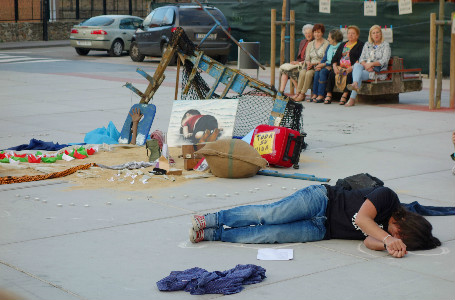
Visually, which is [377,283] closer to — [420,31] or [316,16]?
[420,31]

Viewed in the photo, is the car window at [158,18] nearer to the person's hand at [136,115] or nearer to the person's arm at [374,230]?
the person's hand at [136,115]

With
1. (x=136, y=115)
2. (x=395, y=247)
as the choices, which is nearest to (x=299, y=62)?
(x=136, y=115)

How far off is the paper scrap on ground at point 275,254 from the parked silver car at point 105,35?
73.7 ft

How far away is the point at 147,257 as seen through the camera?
5.57 m

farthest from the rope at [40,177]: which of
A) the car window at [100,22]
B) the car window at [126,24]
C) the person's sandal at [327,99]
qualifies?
the car window at [126,24]

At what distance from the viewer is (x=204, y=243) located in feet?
19.4

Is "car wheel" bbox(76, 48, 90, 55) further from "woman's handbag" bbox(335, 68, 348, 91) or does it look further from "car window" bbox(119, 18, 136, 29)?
"woman's handbag" bbox(335, 68, 348, 91)

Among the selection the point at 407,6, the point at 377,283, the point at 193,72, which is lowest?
the point at 377,283

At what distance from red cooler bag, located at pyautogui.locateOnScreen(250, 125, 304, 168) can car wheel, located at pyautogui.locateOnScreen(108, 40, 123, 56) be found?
779 inches

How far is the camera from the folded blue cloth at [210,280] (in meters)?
4.87

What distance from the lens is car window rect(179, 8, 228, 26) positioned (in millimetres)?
24016

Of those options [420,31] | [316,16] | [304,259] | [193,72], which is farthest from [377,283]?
[316,16]

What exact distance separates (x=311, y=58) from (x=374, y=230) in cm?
1026

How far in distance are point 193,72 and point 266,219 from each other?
4490mm
